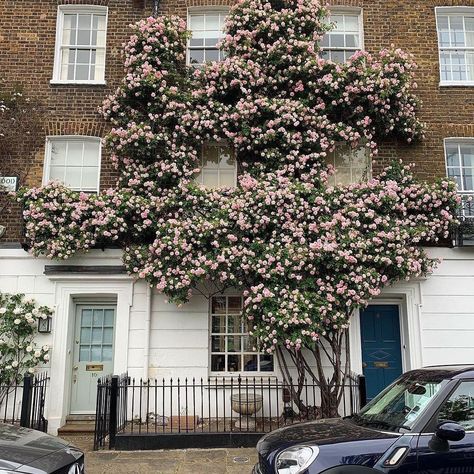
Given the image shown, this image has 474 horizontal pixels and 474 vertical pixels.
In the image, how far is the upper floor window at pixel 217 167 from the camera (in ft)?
37.0

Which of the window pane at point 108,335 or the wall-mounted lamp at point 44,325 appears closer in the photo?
the wall-mounted lamp at point 44,325

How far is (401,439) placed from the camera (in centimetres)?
439

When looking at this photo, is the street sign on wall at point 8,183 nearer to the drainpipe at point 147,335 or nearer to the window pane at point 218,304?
the drainpipe at point 147,335

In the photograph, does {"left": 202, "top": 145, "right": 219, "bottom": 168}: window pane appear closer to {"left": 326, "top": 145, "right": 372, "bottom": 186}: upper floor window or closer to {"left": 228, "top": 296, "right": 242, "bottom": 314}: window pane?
{"left": 326, "top": 145, "right": 372, "bottom": 186}: upper floor window

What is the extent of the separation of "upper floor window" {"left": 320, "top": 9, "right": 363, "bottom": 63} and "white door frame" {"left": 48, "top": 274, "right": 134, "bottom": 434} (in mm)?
7179

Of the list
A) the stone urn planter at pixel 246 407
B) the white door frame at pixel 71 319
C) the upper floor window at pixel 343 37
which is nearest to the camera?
the stone urn planter at pixel 246 407

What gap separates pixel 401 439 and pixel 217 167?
800 centimetres

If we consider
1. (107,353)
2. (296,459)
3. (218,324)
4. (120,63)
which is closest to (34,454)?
(296,459)

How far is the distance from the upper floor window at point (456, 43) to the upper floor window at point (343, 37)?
1956mm

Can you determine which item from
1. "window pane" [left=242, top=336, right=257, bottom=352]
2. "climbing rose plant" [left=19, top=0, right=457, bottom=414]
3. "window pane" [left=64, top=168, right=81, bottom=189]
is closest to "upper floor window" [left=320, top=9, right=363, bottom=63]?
"climbing rose plant" [left=19, top=0, right=457, bottom=414]

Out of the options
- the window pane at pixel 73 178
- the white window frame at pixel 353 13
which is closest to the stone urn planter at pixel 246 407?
the window pane at pixel 73 178

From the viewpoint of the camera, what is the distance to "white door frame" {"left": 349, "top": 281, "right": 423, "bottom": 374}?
10.4 m

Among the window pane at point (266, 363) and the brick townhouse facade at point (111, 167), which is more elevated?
the brick townhouse facade at point (111, 167)

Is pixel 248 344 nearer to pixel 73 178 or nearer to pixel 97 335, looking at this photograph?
pixel 97 335
